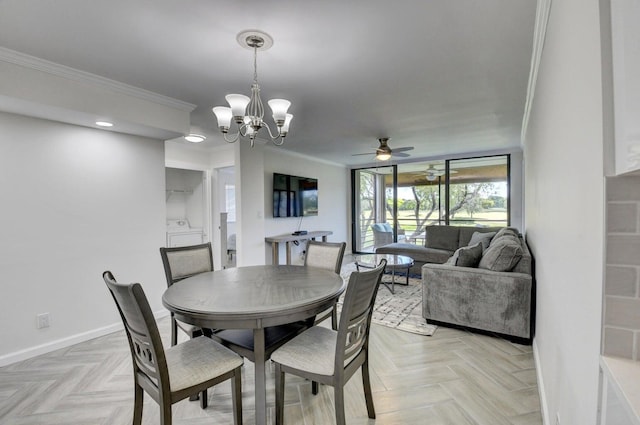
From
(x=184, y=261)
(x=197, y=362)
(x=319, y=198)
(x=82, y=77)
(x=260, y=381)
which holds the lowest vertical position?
(x=260, y=381)

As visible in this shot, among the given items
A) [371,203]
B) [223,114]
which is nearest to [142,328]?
[223,114]

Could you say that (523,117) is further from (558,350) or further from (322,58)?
(558,350)

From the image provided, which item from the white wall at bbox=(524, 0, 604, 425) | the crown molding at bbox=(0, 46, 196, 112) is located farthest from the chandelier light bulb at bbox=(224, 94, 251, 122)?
the white wall at bbox=(524, 0, 604, 425)

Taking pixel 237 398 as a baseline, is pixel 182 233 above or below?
above

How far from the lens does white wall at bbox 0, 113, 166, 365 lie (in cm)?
257

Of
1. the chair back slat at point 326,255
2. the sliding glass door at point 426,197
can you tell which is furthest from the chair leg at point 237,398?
the sliding glass door at point 426,197

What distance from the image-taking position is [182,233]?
18.4 feet

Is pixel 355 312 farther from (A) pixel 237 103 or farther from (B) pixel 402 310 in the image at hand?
(B) pixel 402 310

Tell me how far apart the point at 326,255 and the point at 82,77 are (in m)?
2.63

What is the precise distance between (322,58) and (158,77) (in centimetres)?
147

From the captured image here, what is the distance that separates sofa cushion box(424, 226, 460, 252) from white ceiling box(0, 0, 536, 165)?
252cm

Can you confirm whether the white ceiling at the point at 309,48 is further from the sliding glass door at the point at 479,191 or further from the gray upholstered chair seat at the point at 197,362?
the sliding glass door at the point at 479,191

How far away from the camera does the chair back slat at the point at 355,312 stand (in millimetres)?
1466

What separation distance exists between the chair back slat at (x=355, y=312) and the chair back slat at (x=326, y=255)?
0.99 meters
